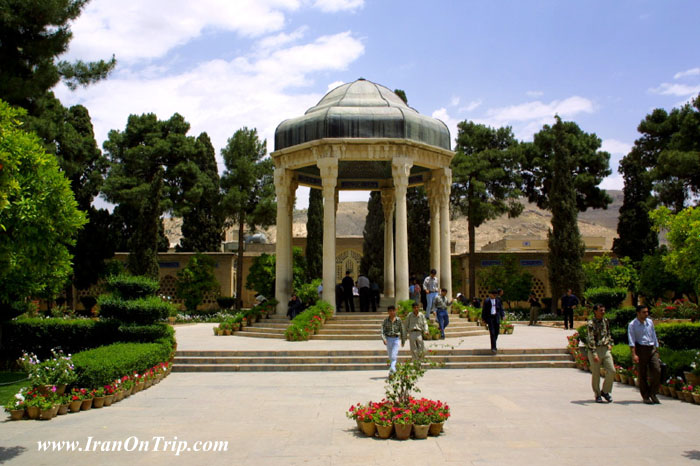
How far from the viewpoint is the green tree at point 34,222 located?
10711mm

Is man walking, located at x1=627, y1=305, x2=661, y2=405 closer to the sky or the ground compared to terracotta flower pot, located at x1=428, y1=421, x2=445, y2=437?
closer to the sky

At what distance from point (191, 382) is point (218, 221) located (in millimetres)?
27966

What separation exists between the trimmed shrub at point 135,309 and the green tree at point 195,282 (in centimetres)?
1788

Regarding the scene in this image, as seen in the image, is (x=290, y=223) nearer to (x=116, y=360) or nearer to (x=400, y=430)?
(x=116, y=360)

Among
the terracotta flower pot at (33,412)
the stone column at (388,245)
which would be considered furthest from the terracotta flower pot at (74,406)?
the stone column at (388,245)

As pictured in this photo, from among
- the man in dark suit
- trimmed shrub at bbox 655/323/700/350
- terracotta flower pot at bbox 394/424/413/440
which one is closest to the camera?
terracotta flower pot at bbox 394/424/413/440

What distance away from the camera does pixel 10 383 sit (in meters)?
11.9

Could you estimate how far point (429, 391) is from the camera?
33.3 ft

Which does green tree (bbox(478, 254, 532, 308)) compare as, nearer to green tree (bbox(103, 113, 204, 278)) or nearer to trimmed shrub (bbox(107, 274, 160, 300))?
green tree (bbox(103, 113, 204, 278))

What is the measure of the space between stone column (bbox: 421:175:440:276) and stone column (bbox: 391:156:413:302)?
210cm

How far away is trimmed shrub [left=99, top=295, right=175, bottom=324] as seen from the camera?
42.3 feet

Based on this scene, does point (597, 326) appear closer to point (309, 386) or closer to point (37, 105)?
point (309, 386)

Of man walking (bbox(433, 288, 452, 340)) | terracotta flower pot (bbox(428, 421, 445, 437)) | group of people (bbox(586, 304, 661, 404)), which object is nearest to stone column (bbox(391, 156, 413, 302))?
man walking (bbox(433, 288, 452, 340))

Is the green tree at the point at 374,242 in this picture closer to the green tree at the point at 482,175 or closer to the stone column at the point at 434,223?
the green tree at the point at 482,175
